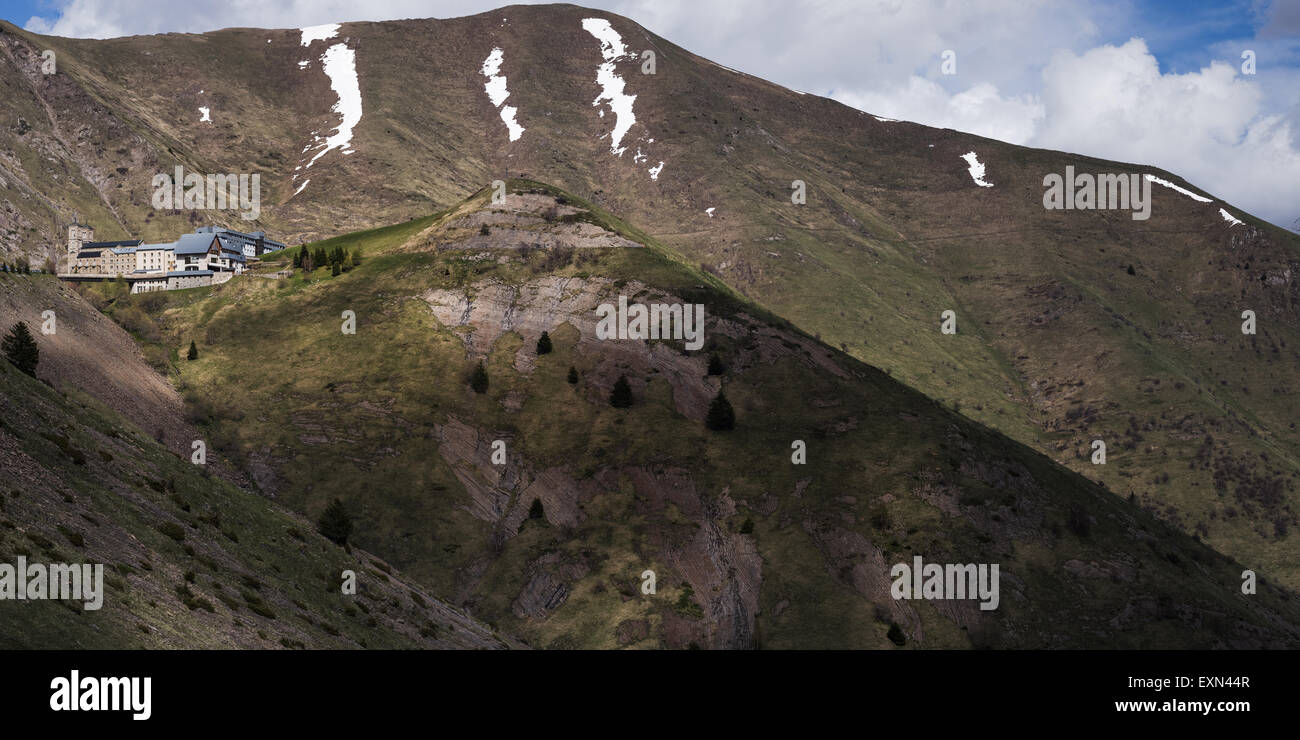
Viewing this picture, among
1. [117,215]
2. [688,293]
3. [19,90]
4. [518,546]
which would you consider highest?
[19,90]

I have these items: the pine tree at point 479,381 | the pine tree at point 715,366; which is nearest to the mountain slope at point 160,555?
the pine tree at point 479,381

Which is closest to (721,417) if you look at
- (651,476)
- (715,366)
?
(715,366)

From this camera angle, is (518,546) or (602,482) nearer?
(518,546)

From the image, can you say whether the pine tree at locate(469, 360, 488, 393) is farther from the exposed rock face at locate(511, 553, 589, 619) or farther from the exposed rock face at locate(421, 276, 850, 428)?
the exposed rock face at locate(511, 553, 589, 619)

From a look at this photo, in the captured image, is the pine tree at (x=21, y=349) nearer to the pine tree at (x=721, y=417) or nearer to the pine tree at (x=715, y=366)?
the pine tree at (x=721, y=417)

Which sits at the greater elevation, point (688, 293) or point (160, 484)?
point (688, 293)
